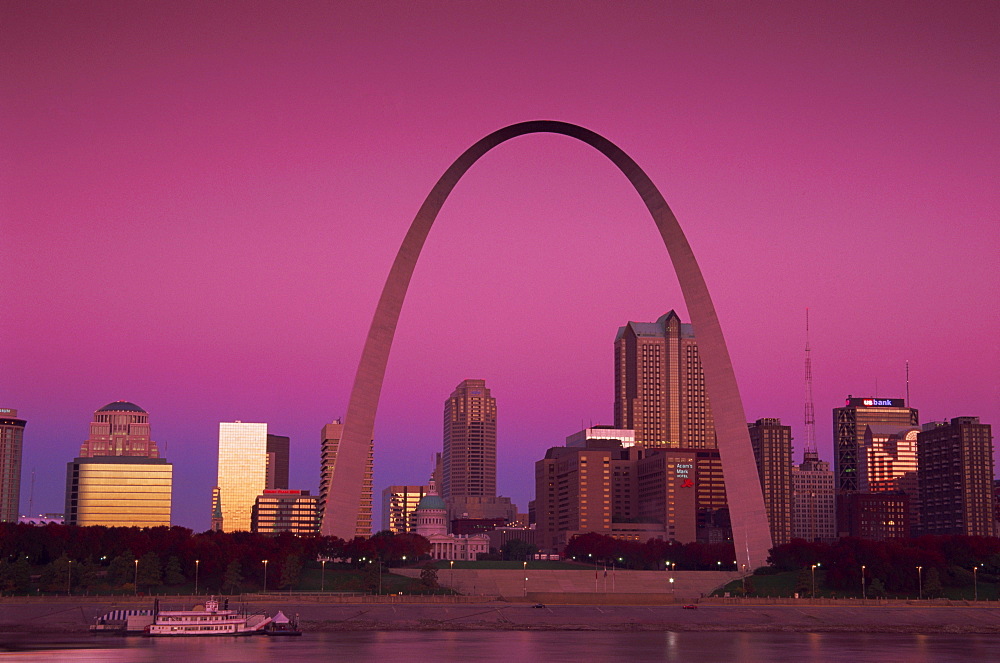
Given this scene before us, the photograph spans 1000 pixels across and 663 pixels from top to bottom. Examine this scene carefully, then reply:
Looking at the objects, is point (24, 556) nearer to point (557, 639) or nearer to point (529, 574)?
point (529, 574)

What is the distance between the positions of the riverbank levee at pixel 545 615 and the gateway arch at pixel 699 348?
14108 mm

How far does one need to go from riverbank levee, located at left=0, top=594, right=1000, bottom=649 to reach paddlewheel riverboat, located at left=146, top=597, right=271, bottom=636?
362 centimetres

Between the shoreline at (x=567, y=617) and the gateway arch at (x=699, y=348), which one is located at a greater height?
the gateway arch at (x=699, y=348)

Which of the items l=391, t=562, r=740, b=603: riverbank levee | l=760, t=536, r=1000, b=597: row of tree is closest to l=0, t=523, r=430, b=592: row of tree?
l=391, t=562, r=740, b=603: riverbank levee

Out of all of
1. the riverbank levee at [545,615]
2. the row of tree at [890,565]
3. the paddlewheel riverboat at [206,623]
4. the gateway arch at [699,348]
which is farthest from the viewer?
the row of tree at [890,565]

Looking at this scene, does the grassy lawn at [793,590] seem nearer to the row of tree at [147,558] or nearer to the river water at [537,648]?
the river water at [537,648]

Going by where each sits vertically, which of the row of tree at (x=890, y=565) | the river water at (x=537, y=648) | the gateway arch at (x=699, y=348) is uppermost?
the gateway arch at (x=699, y=348)

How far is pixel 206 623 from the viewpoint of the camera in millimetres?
78812

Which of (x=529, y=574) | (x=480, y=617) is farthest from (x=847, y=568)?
(x=480, y=617)

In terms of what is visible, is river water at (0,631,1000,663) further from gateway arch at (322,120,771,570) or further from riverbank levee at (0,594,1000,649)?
gateway arch at (322,120,771,570)

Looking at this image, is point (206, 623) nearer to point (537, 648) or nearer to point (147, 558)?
point (537, 648)

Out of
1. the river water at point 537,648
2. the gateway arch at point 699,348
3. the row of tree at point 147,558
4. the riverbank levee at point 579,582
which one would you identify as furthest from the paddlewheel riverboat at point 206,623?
the riverbank levee at point 579,582

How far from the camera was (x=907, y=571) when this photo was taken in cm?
11106

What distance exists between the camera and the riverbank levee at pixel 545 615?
84.2m
